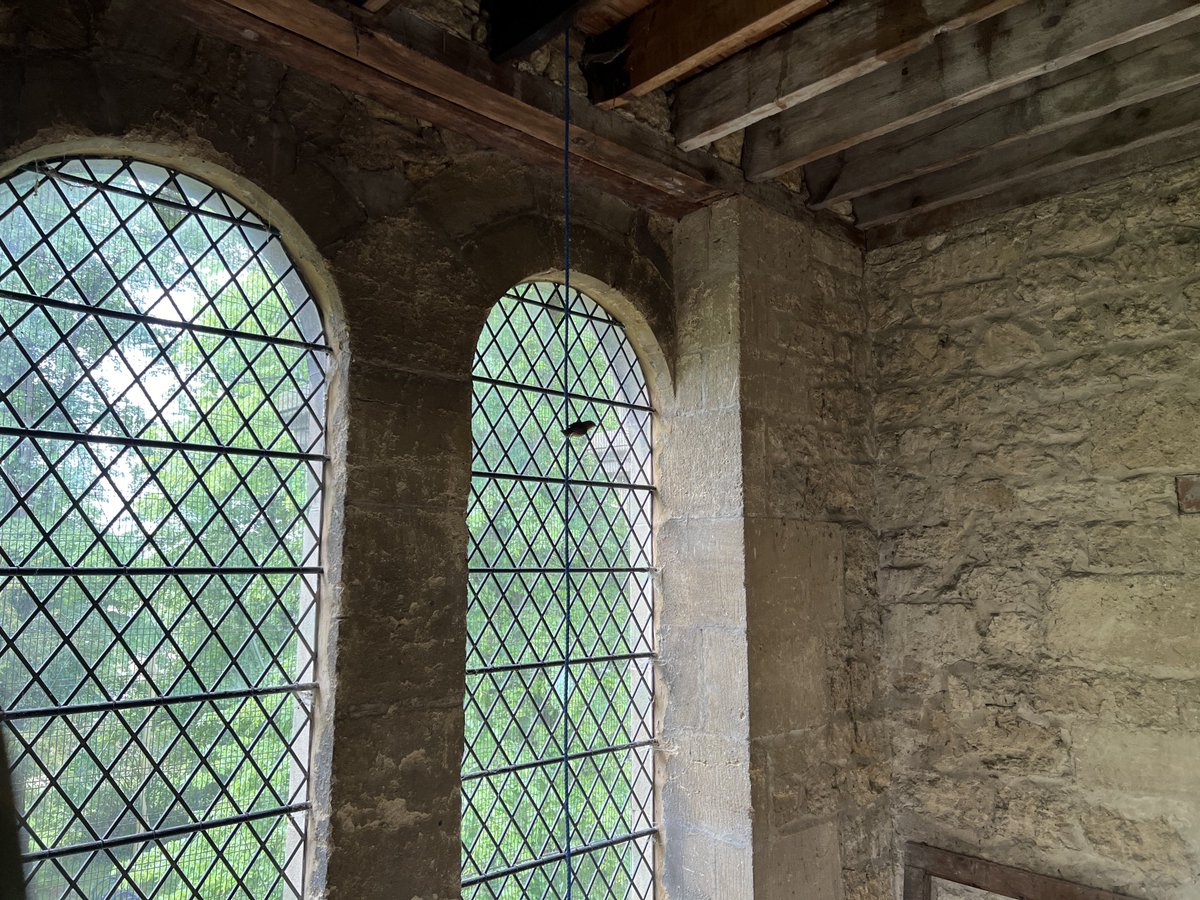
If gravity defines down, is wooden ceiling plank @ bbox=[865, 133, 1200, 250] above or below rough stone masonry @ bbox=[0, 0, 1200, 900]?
above

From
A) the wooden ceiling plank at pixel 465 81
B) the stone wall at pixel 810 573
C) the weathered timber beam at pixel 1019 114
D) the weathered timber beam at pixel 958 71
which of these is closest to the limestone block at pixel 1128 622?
the stone wall at pixel 810 573

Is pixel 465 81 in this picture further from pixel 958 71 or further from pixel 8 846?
pixel 8 846

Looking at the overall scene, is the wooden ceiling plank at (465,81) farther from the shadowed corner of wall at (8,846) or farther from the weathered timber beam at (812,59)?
the shadowed corner of wall at (8,846)

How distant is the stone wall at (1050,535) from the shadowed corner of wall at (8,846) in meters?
3.20

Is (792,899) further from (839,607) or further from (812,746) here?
(839,607)

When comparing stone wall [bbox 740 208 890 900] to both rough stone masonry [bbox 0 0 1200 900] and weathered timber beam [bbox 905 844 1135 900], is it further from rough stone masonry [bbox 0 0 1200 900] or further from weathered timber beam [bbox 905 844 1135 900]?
weathered timber beam [bbox 905 844 1135 900]

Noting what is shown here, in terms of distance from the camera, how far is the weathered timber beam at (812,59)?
2.34 metres

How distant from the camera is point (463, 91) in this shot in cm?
246

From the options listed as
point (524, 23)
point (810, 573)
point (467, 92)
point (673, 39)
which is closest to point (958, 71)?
point (673, 39)

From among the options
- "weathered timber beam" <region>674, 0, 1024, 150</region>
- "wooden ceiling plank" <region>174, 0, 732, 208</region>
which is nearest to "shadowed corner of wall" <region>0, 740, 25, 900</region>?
"wooden ceiling plank" <region>174, 0, 732, 208</region>

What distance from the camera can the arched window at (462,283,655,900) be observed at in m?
2.79

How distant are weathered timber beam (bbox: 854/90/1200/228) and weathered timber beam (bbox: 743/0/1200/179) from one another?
1.45 ft

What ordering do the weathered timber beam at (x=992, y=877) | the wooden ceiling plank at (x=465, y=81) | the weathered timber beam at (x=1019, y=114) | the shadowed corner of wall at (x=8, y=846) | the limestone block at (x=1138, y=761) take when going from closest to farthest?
1. the shadowed corner of wall at (x=8, y=846)
2. the wooden ceiling plank at (x=465, y=81)
3. the weathered timber beam at (x=1019, y=114)
4. the limestone block at (x=1138, y=761)
5. the weathered timber beam at (x=992, y=877)

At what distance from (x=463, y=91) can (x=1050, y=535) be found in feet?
7.88
